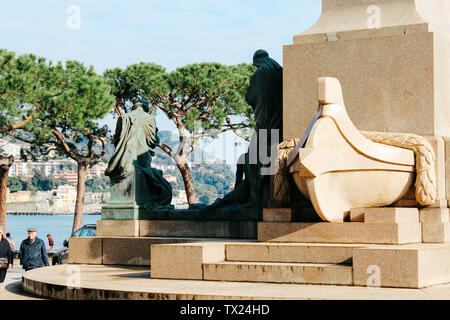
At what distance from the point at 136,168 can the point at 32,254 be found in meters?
2.68

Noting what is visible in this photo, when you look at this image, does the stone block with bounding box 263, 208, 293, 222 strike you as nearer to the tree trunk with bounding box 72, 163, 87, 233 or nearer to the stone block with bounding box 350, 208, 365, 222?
the stone block with bounding box 350, 208, 365, 222

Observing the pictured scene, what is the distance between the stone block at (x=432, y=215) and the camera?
923 centimetres

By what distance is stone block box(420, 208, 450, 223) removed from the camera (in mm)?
9227

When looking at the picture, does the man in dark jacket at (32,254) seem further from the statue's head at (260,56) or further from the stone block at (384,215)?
the stone block at (384,215)

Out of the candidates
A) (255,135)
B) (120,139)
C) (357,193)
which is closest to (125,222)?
(120,139)

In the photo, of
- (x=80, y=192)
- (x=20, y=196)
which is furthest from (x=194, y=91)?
(x=20, y=196)

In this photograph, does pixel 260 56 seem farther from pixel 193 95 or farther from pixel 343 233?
pixel 193 95

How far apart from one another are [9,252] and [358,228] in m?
6.17

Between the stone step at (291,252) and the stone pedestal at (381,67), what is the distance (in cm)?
176

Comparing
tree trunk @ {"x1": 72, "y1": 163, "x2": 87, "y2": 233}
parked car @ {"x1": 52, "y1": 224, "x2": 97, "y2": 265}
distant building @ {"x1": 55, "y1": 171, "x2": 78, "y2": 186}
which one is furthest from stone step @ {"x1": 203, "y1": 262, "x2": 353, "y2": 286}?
distant building @ {"x1": 55, "y1": 171, "x2": 78, "y2": 186}

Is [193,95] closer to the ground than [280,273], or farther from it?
farther from it

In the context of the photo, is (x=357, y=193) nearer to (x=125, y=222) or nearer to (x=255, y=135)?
(x=255, y=135)

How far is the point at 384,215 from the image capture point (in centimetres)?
886

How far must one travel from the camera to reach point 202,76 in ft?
115
